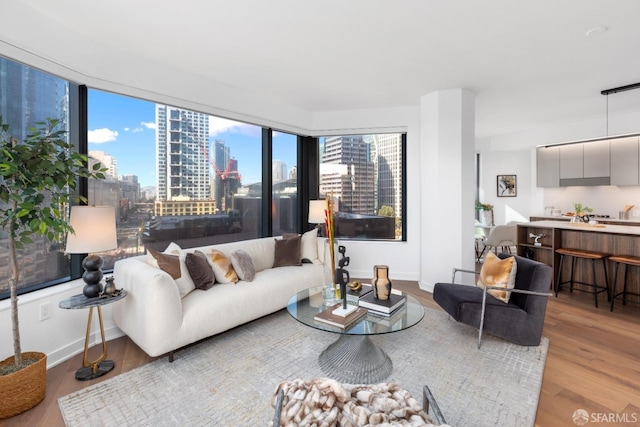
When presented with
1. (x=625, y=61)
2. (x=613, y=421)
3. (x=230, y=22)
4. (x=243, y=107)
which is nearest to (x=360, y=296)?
(x=613, y=421)

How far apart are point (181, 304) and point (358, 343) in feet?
4.93

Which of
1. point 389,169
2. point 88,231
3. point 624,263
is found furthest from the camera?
point 389,169

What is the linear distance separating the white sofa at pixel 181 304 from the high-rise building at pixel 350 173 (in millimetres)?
2008

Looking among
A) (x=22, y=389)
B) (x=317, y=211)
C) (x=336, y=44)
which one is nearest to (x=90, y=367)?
(x=22, y=389)

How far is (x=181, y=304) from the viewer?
2.45m

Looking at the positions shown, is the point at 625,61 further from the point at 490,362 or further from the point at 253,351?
the point at 253,351

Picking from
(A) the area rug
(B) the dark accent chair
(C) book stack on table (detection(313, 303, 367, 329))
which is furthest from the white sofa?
(B) the dark accent chair

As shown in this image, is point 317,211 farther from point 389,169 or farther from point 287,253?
point 389,169

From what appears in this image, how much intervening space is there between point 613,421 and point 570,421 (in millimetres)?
251

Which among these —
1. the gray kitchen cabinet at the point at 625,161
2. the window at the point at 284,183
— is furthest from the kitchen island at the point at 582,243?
the window at the point at 284,183

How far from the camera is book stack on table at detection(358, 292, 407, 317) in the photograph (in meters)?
2.31

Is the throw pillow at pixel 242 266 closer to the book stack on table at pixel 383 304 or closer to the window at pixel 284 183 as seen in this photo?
the book stack on table at pixel 383 304

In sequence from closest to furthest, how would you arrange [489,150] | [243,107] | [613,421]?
1. [613,421]
2. [243,107]
3. [489,150]

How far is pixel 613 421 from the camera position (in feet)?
5.77
